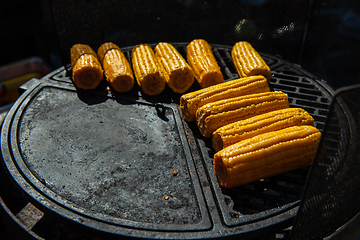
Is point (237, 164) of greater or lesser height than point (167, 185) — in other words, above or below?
above

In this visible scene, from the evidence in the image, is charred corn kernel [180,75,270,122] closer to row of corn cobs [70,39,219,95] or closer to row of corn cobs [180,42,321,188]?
row of corn cobs [180,42,321,188]

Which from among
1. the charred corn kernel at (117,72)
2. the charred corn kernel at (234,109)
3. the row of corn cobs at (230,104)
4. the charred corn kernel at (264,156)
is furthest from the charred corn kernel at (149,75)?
the charred corn kernel at (264,156)

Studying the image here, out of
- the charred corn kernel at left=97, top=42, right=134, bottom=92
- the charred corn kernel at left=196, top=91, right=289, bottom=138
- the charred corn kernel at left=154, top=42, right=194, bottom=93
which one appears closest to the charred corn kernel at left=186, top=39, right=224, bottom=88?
the charred corn kernel at left=154, top=42, right=194, bottom=93

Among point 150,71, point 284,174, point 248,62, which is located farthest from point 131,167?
point 248,62

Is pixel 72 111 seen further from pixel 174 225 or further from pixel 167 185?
pixel 174 225

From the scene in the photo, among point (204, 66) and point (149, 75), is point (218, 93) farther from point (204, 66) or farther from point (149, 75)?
point (149, 75)

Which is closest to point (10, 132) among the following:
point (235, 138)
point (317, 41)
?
point (235, 138)
